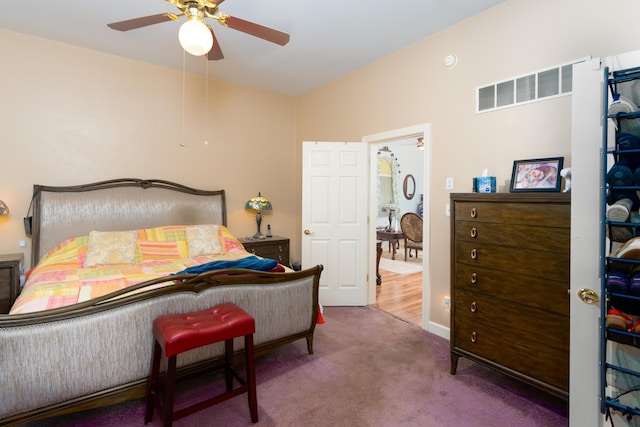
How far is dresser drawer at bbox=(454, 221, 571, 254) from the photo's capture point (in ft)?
6.45

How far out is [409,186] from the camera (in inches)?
350

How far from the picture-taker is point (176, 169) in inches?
169

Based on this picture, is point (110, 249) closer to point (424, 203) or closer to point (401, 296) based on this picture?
point (424, 203)

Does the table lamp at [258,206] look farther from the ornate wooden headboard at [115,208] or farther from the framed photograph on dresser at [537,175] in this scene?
the framed photograph on dresser at [537,175]

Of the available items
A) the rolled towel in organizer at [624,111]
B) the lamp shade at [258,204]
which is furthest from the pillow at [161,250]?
the rolled towel in organizer at [624,111]

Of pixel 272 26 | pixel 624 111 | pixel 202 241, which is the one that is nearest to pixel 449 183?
pixel 624 111

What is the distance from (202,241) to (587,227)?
339 cm

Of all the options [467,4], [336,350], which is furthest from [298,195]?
[467,4]

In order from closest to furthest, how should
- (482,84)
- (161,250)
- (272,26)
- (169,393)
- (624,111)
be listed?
(624,111), (169,393), (482,84), (272,26), (161,250)

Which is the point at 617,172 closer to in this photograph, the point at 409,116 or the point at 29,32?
the point at 409,116

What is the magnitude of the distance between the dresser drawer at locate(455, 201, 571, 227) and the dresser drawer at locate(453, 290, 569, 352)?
0.54 metres

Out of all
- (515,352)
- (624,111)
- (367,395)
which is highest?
(624,111)

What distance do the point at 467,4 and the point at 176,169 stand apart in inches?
143

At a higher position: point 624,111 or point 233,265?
point 624,111
